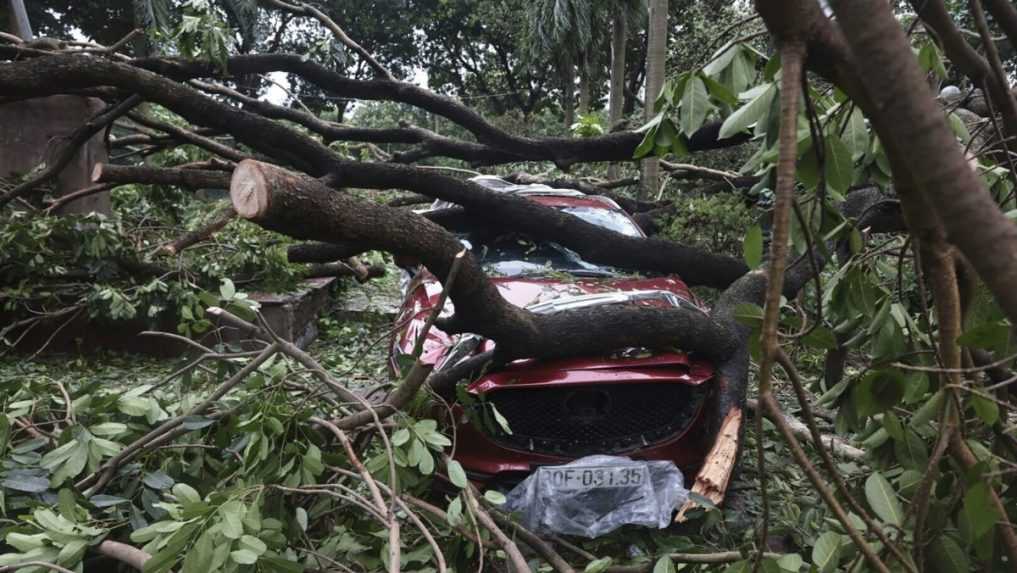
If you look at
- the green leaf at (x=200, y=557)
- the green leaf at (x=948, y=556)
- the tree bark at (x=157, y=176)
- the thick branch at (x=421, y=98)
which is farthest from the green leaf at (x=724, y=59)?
the tree bark at (x=157, y=176)

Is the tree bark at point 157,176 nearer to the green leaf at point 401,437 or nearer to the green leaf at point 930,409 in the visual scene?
the green leaf at point 401,437

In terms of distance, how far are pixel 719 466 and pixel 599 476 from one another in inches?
21.5

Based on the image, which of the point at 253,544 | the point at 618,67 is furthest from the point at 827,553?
the point at 618,67

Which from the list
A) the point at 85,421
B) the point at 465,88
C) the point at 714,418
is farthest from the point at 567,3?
the point at 85,421

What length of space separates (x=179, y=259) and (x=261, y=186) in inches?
162

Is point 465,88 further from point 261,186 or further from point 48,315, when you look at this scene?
point 261,186

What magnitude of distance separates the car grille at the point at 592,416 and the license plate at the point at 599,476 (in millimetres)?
272

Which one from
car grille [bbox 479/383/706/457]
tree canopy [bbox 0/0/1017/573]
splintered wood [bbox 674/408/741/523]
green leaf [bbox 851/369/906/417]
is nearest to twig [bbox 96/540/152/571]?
tree canopy [bbox 0/0/1017/573]

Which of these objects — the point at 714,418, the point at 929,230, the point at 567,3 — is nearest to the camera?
the point at 929,230

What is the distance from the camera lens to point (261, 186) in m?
2.27

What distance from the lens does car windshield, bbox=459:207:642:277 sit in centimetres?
468

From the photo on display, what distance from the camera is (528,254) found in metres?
4.93

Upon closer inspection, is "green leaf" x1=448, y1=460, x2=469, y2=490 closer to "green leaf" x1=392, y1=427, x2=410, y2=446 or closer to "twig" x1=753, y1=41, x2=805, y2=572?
"green leaf" x1=392, y1=427, x2=410, y2=446

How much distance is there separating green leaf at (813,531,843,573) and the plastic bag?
1.45m
